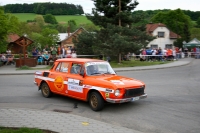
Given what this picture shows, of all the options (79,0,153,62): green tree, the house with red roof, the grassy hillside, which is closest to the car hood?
(79,0,153,62): green tree

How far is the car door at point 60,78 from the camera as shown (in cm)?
999

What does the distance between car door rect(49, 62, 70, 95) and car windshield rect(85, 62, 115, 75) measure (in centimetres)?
94

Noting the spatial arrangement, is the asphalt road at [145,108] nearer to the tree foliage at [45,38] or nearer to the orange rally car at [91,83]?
the orange rally car at [91,83]

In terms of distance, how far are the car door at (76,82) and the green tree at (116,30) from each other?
15578mm

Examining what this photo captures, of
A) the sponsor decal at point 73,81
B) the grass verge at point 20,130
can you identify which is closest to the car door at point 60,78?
the sponsor decal at point 73,81

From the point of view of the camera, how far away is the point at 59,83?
10.2 meters

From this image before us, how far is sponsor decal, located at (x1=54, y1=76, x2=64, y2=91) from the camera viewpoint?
33.1 feet

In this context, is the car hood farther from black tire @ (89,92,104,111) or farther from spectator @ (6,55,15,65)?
spectator @ (6,55,15,65)

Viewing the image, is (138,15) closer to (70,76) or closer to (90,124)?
(70,76)

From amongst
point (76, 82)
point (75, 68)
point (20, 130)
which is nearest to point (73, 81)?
point (76, 82)

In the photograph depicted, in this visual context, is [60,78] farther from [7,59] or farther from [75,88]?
[7,59]

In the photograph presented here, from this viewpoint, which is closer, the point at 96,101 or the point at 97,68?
the point at 96,101

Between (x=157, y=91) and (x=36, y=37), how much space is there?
4850 centimetres

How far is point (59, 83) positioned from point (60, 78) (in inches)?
7.7
